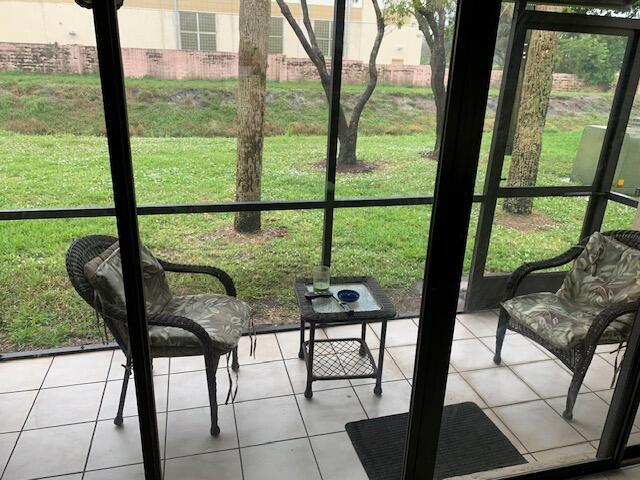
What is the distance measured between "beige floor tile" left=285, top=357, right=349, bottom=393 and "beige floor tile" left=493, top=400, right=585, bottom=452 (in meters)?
0.77

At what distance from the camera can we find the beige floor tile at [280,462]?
1.85 m

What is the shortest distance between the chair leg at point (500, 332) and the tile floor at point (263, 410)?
0.11 ft

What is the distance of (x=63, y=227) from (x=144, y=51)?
99cm

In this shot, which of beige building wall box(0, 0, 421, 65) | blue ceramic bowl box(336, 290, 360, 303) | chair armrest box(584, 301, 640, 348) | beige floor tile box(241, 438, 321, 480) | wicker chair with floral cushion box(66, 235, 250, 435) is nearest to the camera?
beige building wall box(0, 0, 421, 65)

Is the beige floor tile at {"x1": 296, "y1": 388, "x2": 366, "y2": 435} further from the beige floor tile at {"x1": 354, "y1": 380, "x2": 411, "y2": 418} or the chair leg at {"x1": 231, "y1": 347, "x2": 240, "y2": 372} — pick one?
the chair leg at {"x1": 231, "y1": 347, "x2": 240, "y2": 372}

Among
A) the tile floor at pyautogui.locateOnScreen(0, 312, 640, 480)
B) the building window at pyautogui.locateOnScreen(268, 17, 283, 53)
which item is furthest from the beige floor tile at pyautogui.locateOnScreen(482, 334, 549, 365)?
the building window at pyautogui.locateOnScreen(268, 17, 283, 53)

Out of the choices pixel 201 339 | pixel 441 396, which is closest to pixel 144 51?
pixel 201 339

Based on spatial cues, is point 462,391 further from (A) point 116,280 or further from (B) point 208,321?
(A) point 116,280

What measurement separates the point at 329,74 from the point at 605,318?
1.79 meters

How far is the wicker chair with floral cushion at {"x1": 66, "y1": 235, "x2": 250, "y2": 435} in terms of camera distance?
5.69 feet

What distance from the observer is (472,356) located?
2463 mm

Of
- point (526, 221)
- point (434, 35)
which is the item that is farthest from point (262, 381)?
point (434, 35)

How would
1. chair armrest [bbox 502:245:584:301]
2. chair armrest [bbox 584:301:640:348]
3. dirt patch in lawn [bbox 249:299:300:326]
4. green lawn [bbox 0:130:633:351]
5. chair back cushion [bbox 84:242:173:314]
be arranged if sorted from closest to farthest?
chair back cushion [bbox 84:242:173:314] < green lawn [bbox 0:130:633:351] < chair armrest [bbox 584:301:640:348] < chair armrest [bbox 502:245:584:301] < dirt patch in lawn [bbox 249:299:300:326]

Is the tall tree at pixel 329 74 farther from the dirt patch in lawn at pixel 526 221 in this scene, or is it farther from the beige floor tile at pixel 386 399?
the beige floor tile at pixel 386 399
